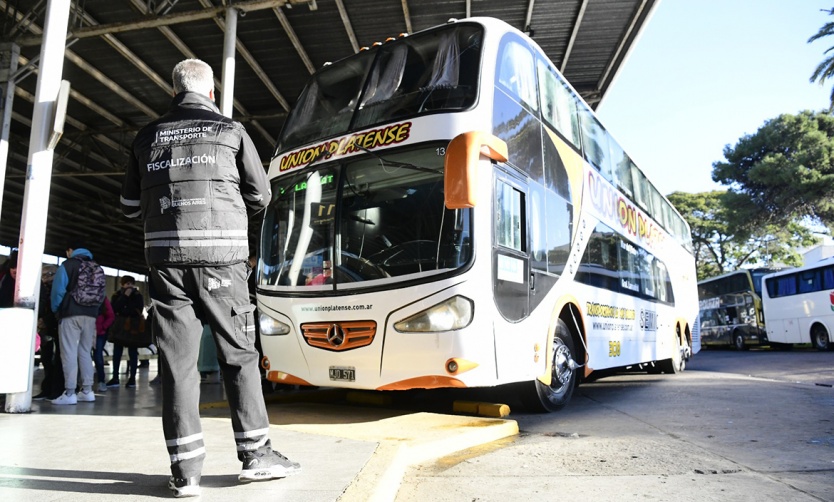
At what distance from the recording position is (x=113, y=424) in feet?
15.4

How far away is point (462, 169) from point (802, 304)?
74.6ft

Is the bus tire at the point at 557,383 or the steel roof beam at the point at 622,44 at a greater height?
the steel roof beam at the point at 622,44

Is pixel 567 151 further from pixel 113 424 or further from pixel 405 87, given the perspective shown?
pixel 113 424

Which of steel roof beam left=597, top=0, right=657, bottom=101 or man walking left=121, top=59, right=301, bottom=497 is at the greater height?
steel roof beam left=597, top=0, right=657, bottom=101

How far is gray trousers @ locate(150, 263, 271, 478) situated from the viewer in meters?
2.76

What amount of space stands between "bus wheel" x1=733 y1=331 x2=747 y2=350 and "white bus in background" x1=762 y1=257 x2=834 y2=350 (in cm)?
234

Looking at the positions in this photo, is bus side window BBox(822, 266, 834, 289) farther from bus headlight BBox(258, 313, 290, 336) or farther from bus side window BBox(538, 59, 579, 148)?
bus headlight BBox(258, 313, 290, 336)

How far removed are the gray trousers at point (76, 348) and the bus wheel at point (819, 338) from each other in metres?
22.9

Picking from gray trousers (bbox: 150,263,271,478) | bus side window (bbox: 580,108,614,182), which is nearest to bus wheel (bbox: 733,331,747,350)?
bus side window (bbox: 580,108,614,182)

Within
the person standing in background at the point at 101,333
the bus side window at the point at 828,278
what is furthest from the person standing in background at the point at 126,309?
the bus side window at the point at 828,278

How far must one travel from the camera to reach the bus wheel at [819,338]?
21.0 meters

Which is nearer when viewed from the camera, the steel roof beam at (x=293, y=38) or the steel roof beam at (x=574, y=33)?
the steel roof beam at (x=293, y=38)

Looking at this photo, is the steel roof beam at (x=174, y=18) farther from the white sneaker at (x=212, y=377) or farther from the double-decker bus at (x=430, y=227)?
the white sneaker at (x=212, y=377)

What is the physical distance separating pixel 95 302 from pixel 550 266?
5152 mm
